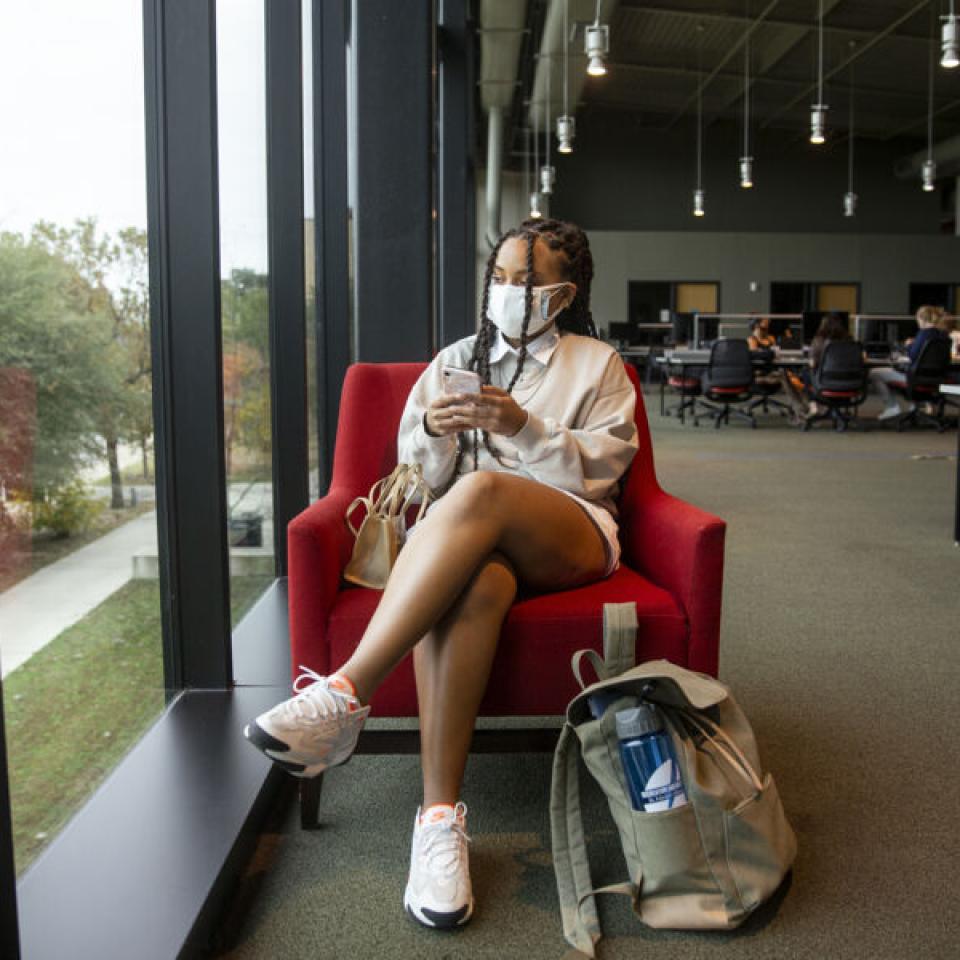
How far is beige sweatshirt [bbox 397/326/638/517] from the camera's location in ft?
6.89

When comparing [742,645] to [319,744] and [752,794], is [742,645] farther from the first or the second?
[319,744]

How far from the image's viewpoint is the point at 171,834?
180 centimetres

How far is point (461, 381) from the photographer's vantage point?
1.98 m

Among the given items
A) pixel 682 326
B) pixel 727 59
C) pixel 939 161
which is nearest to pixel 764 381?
pixel 682 326

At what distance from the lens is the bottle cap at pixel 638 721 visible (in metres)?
1.71

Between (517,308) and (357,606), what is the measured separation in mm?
765

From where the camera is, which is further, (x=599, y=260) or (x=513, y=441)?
(x=599, y=260)

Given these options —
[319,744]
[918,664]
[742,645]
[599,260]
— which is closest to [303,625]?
[319,744]

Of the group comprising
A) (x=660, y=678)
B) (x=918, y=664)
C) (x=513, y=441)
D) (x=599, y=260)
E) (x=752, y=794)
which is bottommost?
(x=918, y=664)

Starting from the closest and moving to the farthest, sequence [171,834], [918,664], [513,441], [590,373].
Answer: [171,834] → [513,441] → [590,373] → [918,664]

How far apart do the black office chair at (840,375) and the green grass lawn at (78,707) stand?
8722 mm

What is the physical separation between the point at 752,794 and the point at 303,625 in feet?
2.77

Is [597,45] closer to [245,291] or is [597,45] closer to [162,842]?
[245,291]

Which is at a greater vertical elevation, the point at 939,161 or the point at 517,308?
the point at 939,161
